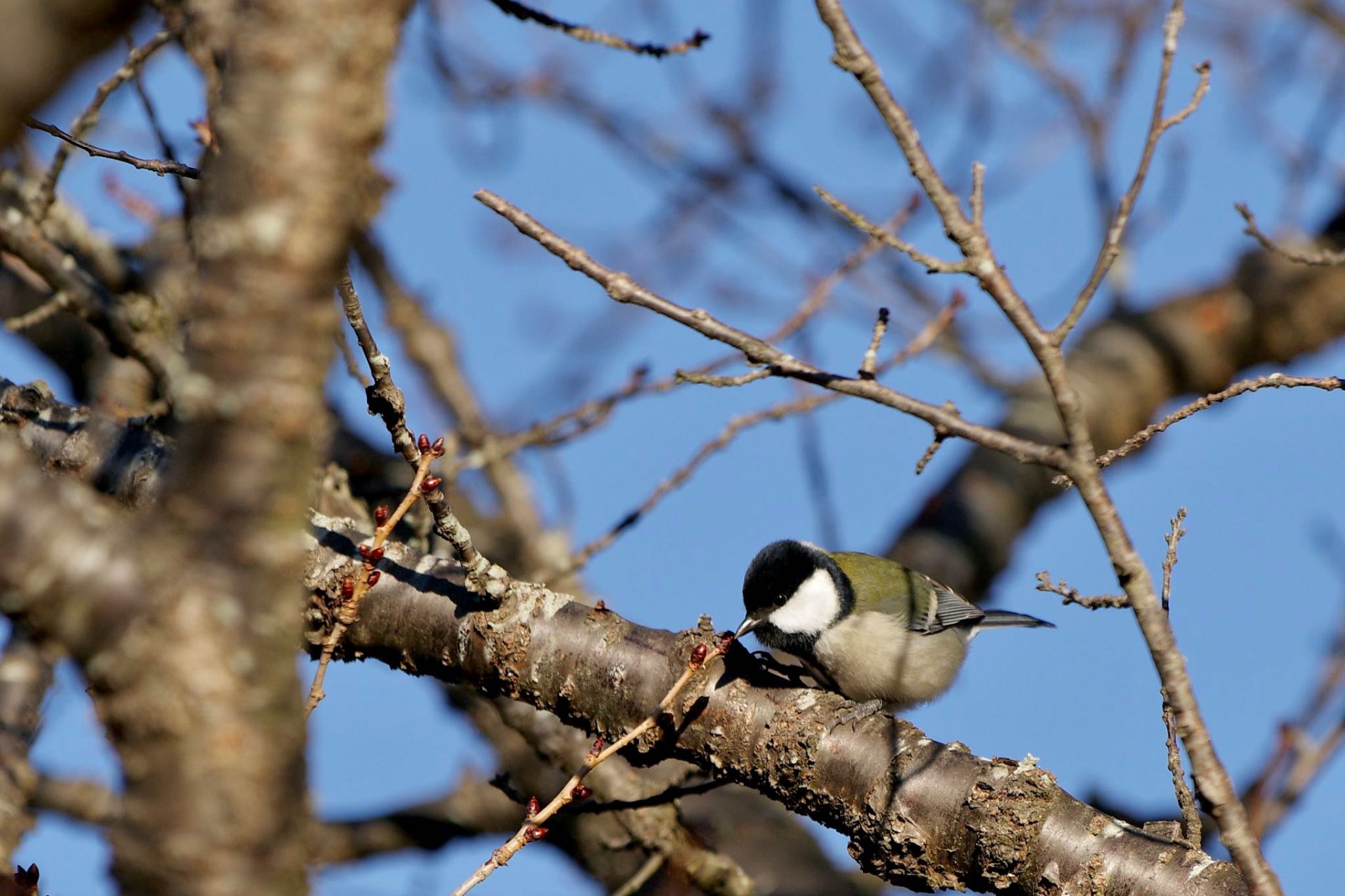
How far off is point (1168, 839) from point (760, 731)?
2.73 ft

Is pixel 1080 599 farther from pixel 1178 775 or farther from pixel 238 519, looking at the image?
pixel 238 519

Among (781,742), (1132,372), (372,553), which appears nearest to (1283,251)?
(781,742)

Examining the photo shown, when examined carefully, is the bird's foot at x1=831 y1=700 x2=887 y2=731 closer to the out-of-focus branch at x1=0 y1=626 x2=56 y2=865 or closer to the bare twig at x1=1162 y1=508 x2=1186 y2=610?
the bare twig at x1=1162 y1=508 x2=1186 y2=610

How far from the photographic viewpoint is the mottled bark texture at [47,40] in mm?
A: 812

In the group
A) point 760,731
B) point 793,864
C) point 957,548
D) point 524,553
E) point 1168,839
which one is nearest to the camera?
point 1168,839

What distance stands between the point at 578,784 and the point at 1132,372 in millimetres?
5213

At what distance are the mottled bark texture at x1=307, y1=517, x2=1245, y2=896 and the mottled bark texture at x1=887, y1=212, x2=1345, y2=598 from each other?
317 cm

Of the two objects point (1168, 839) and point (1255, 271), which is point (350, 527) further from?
point (1255, 271)

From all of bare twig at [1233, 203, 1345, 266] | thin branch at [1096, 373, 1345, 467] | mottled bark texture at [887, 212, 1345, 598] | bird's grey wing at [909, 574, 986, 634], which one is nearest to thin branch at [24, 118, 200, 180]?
thin branch at [1096, 373, 1345, 467]

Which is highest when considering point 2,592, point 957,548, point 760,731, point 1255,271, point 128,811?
point 1255,271

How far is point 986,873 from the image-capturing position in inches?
92.5

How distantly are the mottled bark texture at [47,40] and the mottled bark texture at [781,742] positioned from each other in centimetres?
189

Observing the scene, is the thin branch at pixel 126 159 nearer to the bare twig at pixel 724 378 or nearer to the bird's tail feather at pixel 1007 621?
the bare twig at pixel 724 378

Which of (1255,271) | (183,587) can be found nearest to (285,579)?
(183,587)
